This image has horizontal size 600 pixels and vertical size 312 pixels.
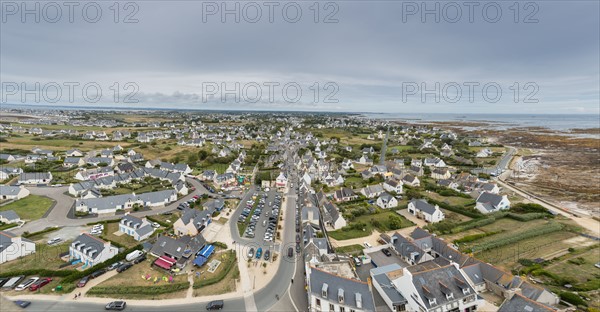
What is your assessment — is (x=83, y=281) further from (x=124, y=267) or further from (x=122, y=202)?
(x=122, y=202)

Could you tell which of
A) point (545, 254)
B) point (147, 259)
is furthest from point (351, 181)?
point (147, 259)

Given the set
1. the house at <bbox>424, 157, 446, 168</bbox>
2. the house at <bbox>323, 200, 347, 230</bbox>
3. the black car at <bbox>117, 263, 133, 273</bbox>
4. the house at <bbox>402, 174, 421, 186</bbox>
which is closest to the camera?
the black car at <bbox>117, 263, 133, 273</bbox>

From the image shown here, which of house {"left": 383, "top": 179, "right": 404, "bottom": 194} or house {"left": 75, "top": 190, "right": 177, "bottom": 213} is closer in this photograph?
house {"left": 75, "top": 190, "right": 177, "bottom": 213}

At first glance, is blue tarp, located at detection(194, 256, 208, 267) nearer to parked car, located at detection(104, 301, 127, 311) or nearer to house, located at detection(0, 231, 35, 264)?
parked car, located at detection(104, 301, 127, 311)

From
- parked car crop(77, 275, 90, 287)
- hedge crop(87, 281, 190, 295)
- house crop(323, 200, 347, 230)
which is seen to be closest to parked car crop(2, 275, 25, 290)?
parked car crop(77, 275, 90, 287)

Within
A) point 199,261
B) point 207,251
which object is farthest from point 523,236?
point 199,261

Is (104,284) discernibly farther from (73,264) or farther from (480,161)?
(480,161)

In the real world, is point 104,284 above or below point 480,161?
below
